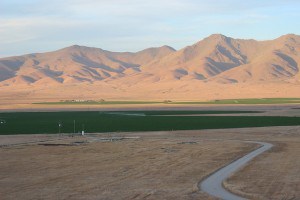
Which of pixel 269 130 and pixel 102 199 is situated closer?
pixel 102 199

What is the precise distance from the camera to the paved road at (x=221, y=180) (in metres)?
25.2

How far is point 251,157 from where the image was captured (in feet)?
129

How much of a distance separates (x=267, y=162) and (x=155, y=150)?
1050cm

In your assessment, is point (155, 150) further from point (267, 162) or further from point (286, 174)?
point (286, 174)

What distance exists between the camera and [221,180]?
29406mm

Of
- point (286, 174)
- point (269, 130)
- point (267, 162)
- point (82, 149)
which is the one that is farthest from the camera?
point (269, 130)

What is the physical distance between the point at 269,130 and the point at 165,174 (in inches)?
1374

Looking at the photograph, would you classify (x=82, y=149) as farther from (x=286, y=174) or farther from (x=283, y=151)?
(x=286, y=174)

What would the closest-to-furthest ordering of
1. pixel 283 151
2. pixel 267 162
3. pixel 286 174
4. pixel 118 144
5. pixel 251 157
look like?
1. pixel 286 174
2. pixel 267 162
3. pixel 251 157
4. pixel 283 151
5. pixel 118 144

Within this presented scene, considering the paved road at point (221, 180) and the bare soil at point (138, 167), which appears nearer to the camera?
the paved road at point (221, 180)

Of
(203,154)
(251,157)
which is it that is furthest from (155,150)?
(251,157)

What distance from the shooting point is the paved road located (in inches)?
992

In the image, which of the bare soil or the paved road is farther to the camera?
the bare soil

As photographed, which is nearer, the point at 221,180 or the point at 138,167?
the point at 221,180
